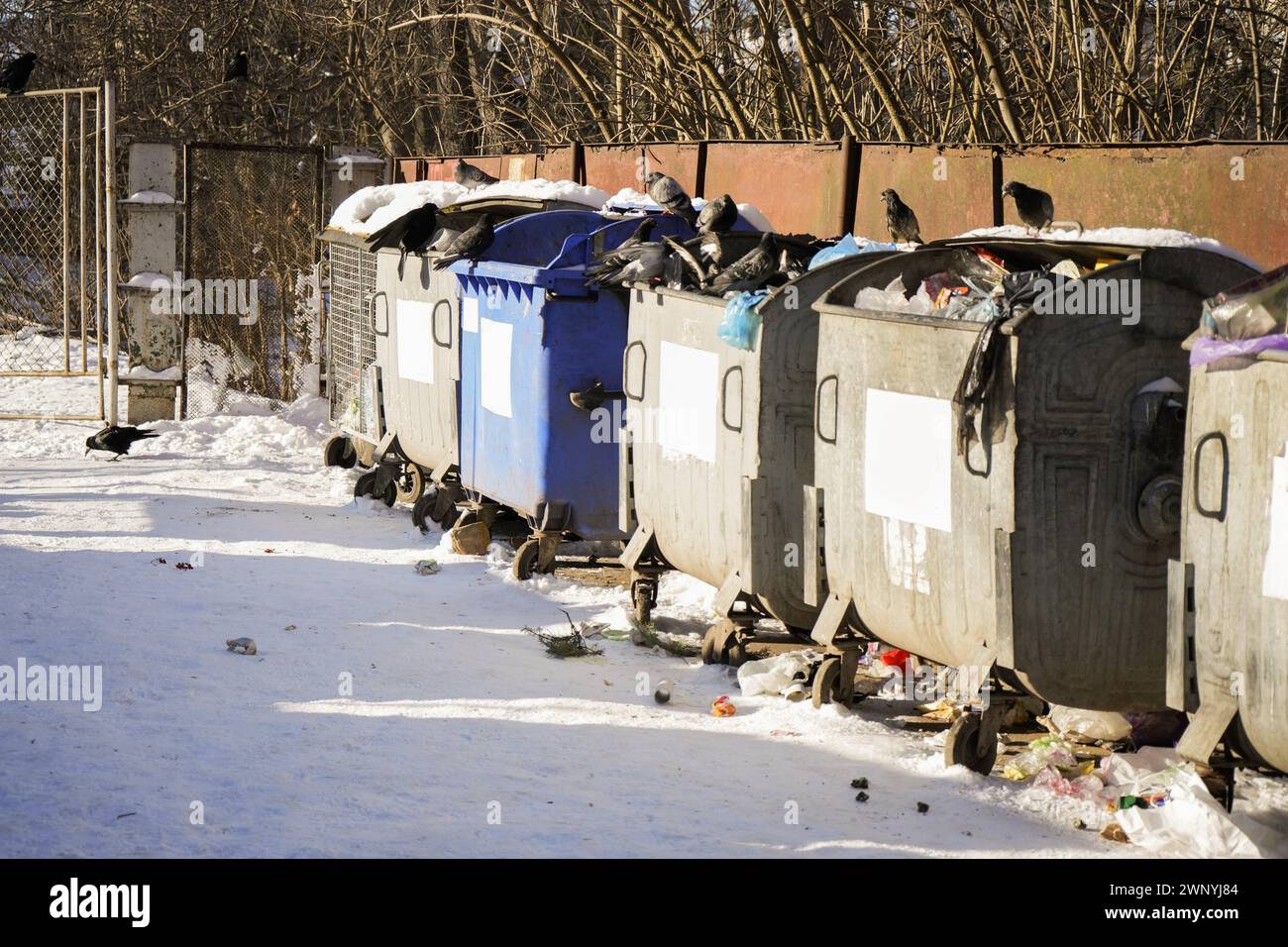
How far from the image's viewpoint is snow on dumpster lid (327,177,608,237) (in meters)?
9.62

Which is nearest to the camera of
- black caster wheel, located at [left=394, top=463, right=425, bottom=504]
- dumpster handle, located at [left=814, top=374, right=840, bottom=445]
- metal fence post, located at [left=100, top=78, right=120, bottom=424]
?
dumpster handle, located at [left=814, top=374, right=840, bottom=445]

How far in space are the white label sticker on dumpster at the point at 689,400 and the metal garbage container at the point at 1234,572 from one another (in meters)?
2.44

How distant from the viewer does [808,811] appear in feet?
15.8

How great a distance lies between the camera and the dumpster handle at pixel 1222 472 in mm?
4402

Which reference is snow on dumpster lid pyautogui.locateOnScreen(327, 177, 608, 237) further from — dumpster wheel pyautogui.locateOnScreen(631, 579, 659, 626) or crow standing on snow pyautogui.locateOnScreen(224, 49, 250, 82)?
crow standing on snow pyautogui.locateOnScreen(224, 49, 250, 82)

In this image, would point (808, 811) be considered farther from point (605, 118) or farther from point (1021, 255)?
point (605, 118)

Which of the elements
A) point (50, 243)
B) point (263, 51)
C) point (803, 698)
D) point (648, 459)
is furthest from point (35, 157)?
point (803, 698)

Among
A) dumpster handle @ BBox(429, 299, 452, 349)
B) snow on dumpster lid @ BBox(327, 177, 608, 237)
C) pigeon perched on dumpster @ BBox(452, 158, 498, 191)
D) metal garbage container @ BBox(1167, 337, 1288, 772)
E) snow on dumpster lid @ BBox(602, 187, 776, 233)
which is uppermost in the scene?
pigeon perched on dumpster @ BBox(452, 158, 498, 191)

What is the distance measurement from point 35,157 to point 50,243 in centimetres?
103

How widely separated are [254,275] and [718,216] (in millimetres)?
8152

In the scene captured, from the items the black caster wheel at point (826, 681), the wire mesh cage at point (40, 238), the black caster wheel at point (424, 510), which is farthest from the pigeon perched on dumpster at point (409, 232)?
the wire mesh cage at point (40, 238)

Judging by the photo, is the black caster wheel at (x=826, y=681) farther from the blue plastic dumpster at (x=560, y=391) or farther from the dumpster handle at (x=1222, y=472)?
the blue plastic dumpster at (x=560, y=391)

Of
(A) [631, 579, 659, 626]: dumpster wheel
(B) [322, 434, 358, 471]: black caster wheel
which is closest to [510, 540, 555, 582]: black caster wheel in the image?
(A) [631, 579, 659, 626]: dumpster wheel

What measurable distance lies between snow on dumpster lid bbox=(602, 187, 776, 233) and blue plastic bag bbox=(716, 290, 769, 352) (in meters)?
2.16
